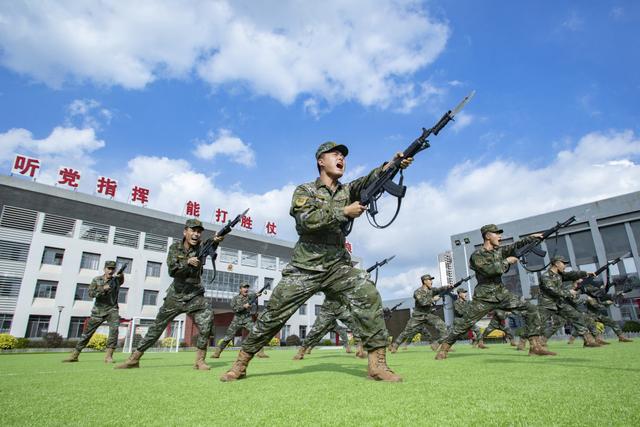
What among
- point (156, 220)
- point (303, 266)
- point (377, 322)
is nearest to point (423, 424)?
point (377, 322)

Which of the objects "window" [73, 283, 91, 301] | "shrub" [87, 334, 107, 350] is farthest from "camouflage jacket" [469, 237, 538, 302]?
"window" [73, 283, 91, 301]

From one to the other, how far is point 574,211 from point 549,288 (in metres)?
32.8

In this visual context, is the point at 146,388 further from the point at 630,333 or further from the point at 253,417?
the point at 630,333

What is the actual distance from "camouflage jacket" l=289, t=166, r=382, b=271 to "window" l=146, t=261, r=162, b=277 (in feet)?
125

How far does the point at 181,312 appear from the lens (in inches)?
263

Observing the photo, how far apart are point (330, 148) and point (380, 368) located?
2.69 meters

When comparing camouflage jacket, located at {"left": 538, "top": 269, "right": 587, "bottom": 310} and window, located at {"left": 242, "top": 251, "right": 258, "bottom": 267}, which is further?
window, located at {"left": 242, "top": 251, "right": 258, "bottom": 267}

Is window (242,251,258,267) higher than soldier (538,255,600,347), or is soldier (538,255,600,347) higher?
window (242,251,258,267)

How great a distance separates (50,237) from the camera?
108 ft

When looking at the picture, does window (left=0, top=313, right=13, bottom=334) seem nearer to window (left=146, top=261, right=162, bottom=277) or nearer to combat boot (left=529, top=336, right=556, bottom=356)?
window (left=146, top=261, right=162, bottom=277)

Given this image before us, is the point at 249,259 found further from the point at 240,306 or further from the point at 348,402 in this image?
the point at 348,402

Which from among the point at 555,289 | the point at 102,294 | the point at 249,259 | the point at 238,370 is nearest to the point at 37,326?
the point at 249,259

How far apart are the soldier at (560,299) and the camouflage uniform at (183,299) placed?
28.5ft

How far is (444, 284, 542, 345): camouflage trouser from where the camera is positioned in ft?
23.9
